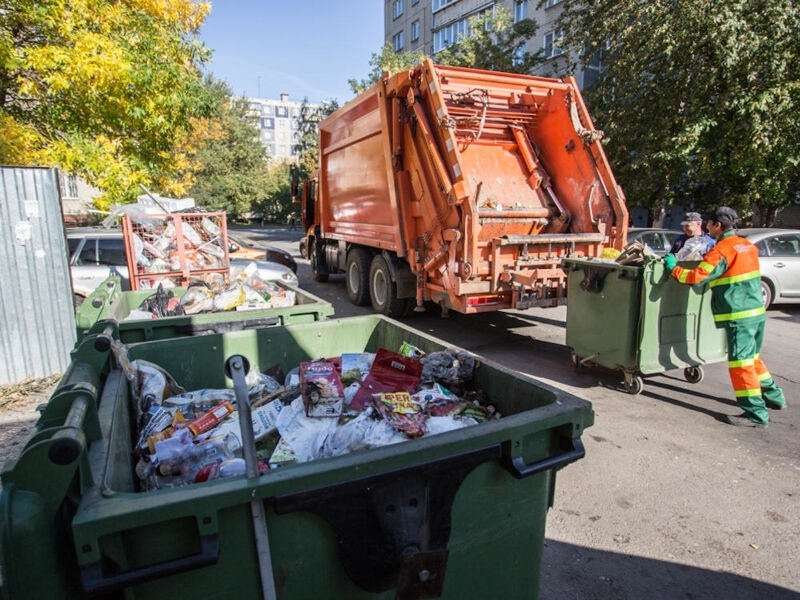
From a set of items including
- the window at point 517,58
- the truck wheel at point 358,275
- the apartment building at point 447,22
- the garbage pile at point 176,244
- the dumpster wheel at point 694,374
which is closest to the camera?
the dumpster wheel at point 694,374

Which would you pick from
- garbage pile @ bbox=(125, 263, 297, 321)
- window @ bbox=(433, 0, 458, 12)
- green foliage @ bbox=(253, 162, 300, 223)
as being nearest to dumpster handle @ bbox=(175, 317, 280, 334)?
garbage pile @ bbox=(125, 263, 297, 321)

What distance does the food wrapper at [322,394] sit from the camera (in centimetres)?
195

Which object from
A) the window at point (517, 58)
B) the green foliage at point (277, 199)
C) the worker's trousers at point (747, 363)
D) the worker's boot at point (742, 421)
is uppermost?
the window at point (517, 58)

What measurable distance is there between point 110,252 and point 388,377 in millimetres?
6176

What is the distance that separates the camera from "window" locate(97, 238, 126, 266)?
6.89 m

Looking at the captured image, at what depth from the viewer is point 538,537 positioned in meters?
1.73

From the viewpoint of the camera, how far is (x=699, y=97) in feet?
36.0

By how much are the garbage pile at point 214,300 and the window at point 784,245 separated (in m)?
7.81

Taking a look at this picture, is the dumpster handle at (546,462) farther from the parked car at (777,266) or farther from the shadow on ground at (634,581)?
the parked car at (777,266)

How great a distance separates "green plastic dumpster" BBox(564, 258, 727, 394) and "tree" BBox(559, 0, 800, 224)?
7.64 meters

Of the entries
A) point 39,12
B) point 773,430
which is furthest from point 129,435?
point 39,12

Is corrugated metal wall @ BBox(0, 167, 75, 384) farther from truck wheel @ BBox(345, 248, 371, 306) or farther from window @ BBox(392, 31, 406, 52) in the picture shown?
window @ BBox(392, 31, 406, 52)

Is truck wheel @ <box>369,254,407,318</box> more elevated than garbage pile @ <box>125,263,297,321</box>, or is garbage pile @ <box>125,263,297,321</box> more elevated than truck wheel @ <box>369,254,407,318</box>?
garbage pile @ <box>125,263,297,321</box>

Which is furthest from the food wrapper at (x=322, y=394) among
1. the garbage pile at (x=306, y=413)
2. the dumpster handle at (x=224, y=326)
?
the dumpster handle at (x=224, y=326)
